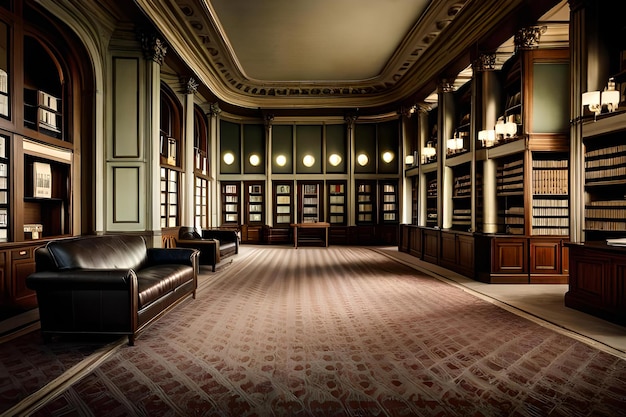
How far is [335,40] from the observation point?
8992mm

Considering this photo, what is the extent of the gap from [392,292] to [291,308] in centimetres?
175

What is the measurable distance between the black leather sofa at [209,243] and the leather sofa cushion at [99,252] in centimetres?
246

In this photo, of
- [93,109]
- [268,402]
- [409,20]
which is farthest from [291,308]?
[409,20]

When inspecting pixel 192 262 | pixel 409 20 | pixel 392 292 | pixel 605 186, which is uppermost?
pixel 409 20

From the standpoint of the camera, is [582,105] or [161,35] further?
[161,35]

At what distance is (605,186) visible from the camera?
15.6 ft

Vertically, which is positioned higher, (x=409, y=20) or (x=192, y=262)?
(x=409, y=20)

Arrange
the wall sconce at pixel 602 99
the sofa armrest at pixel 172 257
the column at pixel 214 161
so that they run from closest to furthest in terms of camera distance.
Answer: the wall sconce at pixel 602 99 < the sofa armrest at pixel 172 257 < the column at pixel 214 161

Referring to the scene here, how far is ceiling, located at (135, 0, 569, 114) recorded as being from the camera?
676 centimetres

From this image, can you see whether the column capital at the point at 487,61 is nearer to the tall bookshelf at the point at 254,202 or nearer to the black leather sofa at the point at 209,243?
the black leather sofa at the point at 209,243

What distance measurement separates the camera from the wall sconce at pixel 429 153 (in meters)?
9.31

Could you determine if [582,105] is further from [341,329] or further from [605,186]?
[341,329]

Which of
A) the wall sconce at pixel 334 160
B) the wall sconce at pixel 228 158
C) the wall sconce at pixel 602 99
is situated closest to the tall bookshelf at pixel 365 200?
the wall sconce at pixel 334 160

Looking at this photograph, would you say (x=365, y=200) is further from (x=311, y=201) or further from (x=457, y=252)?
(x=457, y=252)
